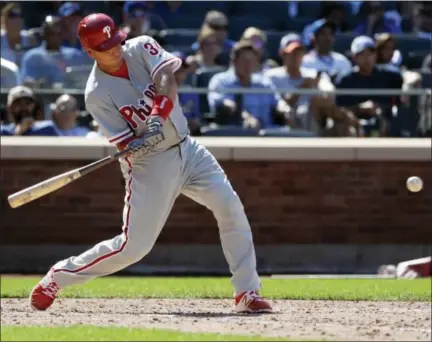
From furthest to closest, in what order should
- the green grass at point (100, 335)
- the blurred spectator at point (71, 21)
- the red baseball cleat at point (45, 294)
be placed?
the blurred spectator at point (71, 21) < the red baseball cleat at point (45, 294) < the green grass at point (100, 335)

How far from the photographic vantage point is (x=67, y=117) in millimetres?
13102

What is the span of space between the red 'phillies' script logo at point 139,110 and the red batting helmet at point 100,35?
36 centimetres

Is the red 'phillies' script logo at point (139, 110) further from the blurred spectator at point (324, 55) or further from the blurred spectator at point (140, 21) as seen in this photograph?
the blurred spectator at point (324, 55)

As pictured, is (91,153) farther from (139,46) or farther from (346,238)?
(139,46)

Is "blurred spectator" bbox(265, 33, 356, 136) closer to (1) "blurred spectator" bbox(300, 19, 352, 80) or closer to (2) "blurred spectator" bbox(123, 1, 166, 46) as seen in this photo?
(1) "blurred spectator" bbox(300, 19, 352, 80)

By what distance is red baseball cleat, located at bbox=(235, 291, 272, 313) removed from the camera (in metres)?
7.60

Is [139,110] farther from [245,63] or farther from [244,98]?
[245,63]

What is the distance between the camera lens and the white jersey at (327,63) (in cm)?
1448

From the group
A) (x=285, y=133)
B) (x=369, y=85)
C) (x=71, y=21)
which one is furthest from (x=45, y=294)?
(x=71, y=21)

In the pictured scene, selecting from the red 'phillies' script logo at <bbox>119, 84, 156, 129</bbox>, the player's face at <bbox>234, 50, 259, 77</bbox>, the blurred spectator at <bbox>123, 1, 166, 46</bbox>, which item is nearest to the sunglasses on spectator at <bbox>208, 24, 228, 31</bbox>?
the blurred spectator at <bbox>123, 1, 166, 46</bbox>

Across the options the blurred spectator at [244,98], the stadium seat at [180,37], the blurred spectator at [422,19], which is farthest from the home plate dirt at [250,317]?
the blurred spectator at [422,19]

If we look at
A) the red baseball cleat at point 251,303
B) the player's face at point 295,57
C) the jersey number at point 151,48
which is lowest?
the red baseball cleat at point 251,303

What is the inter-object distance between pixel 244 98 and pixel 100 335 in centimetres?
695

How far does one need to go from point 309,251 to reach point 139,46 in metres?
5.94
